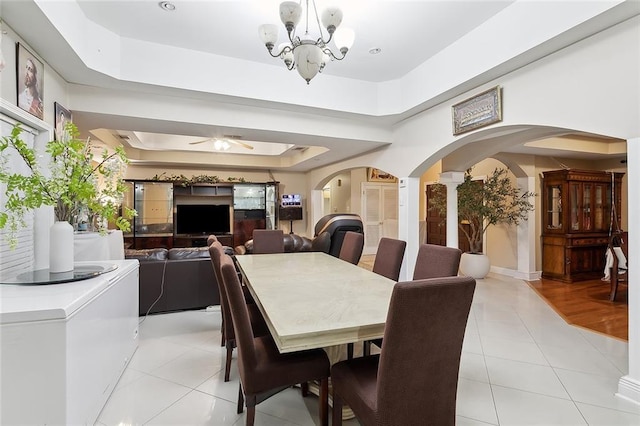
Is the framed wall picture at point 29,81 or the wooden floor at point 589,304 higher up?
the framed wall picture at point 29,81

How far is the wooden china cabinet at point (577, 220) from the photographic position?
5.55 metres

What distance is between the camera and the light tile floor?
1.95 m

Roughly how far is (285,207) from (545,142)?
5898 mm

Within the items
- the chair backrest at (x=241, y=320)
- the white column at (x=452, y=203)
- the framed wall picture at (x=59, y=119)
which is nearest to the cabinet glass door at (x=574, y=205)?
the white column at (x=452, y=203)

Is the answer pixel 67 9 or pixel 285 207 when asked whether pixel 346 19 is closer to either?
pixel 67 9

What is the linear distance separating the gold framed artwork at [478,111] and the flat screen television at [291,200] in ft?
18.8

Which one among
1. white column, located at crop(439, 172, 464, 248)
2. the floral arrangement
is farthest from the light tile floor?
the floral arrangement

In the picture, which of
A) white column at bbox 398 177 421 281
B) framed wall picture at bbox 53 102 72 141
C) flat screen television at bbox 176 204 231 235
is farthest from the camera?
flat screen television at bbox 176 204 231 235

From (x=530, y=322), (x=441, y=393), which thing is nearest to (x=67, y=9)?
(x=441, y=393)

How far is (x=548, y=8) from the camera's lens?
2.24 meters

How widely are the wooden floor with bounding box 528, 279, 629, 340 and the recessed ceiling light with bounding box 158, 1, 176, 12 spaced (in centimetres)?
514

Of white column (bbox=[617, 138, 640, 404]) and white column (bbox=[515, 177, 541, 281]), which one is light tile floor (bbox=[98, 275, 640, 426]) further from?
white column (bbox=[515, 177, 541, 281])

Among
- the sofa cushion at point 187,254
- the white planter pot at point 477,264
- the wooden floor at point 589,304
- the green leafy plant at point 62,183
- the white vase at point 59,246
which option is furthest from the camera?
the white planter pot at point 477,264

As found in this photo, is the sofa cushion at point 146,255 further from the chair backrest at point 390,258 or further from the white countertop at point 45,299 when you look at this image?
the chair backrest at point 390,258
